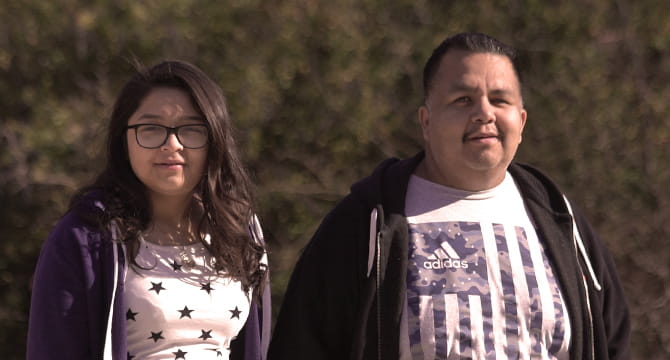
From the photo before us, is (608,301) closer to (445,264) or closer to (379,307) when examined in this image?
(445,264)

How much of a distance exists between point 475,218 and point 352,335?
57 cm

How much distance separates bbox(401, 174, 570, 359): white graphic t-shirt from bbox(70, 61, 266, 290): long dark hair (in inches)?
23.3

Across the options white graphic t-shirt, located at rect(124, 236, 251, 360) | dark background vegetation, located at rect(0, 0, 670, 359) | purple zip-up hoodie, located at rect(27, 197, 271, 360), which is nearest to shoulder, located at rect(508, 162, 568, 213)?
white graphic t-shirt, located at rect(124, 236, 251, 360)

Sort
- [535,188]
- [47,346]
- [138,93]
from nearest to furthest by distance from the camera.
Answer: [47,346] → [138,93] → [535,188]

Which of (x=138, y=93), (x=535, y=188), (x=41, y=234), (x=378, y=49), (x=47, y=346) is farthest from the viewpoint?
(x=378, y=49)

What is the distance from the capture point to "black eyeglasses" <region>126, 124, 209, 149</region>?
2.79 meters

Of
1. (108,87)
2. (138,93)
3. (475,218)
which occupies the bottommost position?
(475,218)

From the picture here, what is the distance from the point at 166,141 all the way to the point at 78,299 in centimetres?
57

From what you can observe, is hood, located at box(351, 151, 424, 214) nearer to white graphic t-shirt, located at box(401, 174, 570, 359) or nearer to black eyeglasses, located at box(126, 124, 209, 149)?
white graphic t-shirt, located at box(401, 174, 570, 359)

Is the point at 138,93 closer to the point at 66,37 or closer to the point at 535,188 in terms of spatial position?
the point at 535,188

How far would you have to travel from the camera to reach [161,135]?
280 cm

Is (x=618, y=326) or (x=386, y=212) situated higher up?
(x=386, y=212)

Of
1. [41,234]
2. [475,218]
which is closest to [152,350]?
[475,218]

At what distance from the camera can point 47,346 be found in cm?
256
